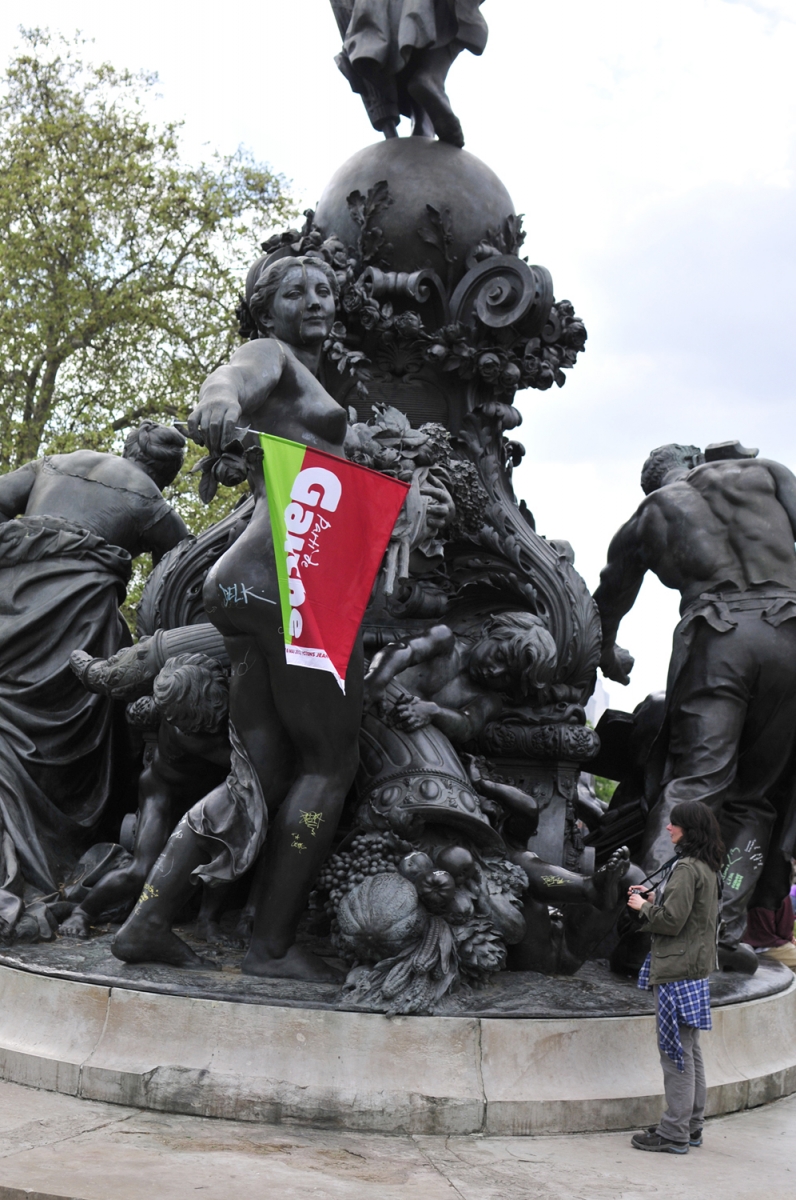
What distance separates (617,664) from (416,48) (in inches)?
128

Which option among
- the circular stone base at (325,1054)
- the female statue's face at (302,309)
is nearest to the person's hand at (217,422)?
the female statue's face at (302,309)

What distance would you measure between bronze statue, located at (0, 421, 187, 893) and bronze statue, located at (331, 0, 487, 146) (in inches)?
82.2

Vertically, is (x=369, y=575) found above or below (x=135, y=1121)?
above

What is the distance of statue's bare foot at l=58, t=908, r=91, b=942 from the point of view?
5.21m

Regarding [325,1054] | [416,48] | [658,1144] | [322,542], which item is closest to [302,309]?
[322,542]

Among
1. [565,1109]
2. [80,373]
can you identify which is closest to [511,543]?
[565,1109]

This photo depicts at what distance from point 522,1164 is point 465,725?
200 centimetres

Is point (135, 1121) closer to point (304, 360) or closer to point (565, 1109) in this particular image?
point (565, 1109)

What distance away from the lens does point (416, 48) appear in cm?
669

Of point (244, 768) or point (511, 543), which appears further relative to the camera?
point (511, 543)

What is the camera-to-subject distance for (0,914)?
5.12 m

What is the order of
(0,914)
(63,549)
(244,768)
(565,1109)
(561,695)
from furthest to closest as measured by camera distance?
(63,549)
(561,695)
(0,914)
(244,768)
(565,1109)

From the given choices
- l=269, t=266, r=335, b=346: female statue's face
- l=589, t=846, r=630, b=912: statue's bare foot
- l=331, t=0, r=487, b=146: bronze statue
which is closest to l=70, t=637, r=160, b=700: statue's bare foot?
l=269, t=266, r=335, b=346: female statue's face

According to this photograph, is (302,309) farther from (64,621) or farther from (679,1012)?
(679,1012)
